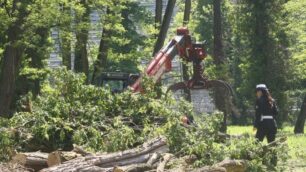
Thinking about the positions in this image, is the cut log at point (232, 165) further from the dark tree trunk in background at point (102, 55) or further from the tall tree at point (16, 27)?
the dark tree trunk in background at point (102, 55)

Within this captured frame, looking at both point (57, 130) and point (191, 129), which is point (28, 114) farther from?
point (191, 129)

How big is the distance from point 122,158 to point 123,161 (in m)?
0.05

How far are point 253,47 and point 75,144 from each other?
31475 mm

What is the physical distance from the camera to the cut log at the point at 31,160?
10148 millimetres

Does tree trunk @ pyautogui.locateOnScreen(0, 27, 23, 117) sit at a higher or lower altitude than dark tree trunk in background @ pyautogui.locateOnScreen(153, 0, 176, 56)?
lower

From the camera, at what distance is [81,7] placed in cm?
2169

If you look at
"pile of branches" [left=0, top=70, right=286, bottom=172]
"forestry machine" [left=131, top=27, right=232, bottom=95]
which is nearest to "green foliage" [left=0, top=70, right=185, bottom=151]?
"pile of branches" [left=0, top=70, right=286, bottom=172]

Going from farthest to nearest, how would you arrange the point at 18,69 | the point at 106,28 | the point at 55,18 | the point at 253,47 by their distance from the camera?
the point at 253,47 < the point at 106,28 < the point at 18,69 < the point at 55,18

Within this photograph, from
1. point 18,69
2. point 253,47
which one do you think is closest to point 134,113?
point 18,69

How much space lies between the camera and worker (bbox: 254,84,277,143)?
16.0 m

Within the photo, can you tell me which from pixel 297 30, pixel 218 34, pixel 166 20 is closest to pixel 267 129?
pixel 166 20

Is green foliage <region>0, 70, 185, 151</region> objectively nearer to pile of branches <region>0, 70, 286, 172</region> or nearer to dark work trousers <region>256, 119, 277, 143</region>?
pile of branches <region>0, 70, 286, 172</region>

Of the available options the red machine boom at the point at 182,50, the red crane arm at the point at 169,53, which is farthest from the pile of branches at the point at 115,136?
the red machine boom at the point at 182,50

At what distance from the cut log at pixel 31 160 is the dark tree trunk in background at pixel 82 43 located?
12.1m
